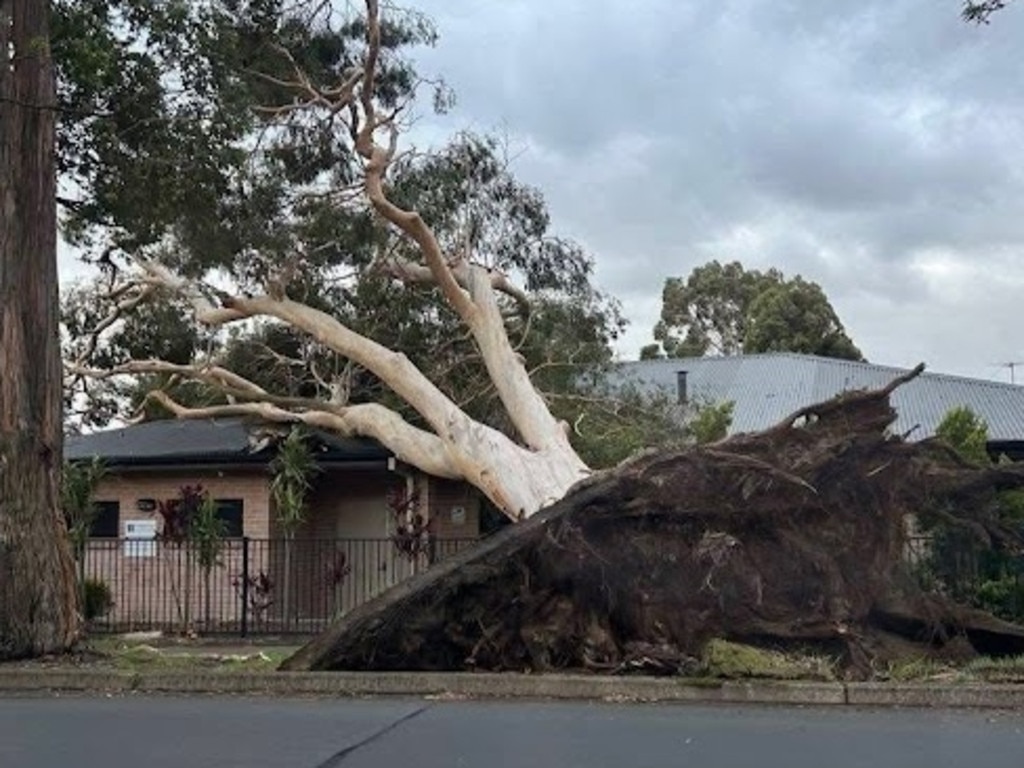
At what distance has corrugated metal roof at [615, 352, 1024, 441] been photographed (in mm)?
32875

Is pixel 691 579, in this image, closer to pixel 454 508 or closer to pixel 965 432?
pixel 965 432

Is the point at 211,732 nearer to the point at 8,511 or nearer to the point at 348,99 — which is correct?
the point at 8,511

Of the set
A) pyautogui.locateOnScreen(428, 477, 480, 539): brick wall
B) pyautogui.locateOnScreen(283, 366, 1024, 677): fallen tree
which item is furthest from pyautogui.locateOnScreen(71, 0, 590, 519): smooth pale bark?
pyautogui.locateOnScreen(283, 366, 1024, 677): fallen tree

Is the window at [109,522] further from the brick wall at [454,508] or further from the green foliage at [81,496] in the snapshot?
the brick wall at [454,508]

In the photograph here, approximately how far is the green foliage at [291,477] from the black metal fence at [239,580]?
0.78m

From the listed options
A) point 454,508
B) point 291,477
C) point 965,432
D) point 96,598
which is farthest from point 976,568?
point 96,598

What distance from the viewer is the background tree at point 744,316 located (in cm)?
5844

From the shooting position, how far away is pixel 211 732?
33.6ft

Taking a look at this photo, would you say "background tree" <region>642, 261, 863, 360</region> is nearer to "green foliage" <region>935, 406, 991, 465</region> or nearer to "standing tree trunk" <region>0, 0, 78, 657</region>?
"green foliage" <region>935, 406, 991, 465</region>

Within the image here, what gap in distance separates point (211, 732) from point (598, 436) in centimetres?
1630

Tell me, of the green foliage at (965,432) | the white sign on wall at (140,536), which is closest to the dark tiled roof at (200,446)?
the white sign on wall at (140,536)

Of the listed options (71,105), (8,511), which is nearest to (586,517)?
(8,511)

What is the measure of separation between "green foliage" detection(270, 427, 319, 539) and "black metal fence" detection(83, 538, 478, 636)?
0.78 metres

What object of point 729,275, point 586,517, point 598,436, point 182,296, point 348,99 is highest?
point 729,275
